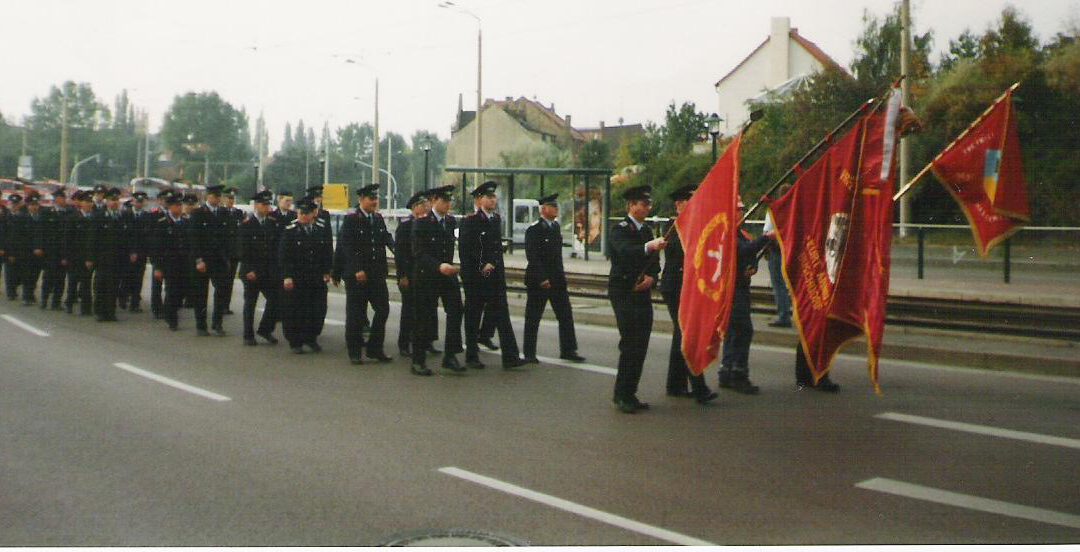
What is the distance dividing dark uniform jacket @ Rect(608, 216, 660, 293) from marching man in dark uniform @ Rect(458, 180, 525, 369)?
2430mm

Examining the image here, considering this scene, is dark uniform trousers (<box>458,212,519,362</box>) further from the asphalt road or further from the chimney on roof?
the chimney on roof

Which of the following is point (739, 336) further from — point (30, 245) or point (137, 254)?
point (30, 245)

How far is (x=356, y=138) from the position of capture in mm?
18281

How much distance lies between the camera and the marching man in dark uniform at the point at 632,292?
7637 mm

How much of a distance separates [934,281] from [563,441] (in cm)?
1265

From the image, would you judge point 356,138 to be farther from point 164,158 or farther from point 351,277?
point 164,158

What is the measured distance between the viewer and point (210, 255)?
41.9ft

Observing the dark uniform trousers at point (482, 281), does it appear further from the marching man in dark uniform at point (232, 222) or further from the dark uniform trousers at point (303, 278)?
the marching man in dark uniform at point (232, 222)

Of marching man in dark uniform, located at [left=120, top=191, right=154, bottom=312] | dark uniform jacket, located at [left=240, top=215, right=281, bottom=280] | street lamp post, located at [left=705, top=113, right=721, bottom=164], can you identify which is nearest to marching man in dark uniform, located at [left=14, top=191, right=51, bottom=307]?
marching man in dark uniform, located at [left=120, top=191, right=154, bottom=312]

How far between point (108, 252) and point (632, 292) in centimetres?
902

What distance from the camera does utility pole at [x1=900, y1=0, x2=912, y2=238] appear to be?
10.6 metres

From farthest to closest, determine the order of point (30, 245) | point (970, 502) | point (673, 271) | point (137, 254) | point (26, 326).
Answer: point (30, 245), point (137, 254), point (26, 326), point (673, 271), point (970, 502)

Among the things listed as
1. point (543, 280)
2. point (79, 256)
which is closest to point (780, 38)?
point (543, 280)

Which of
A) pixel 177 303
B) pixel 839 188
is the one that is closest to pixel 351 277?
pixel 177 303
